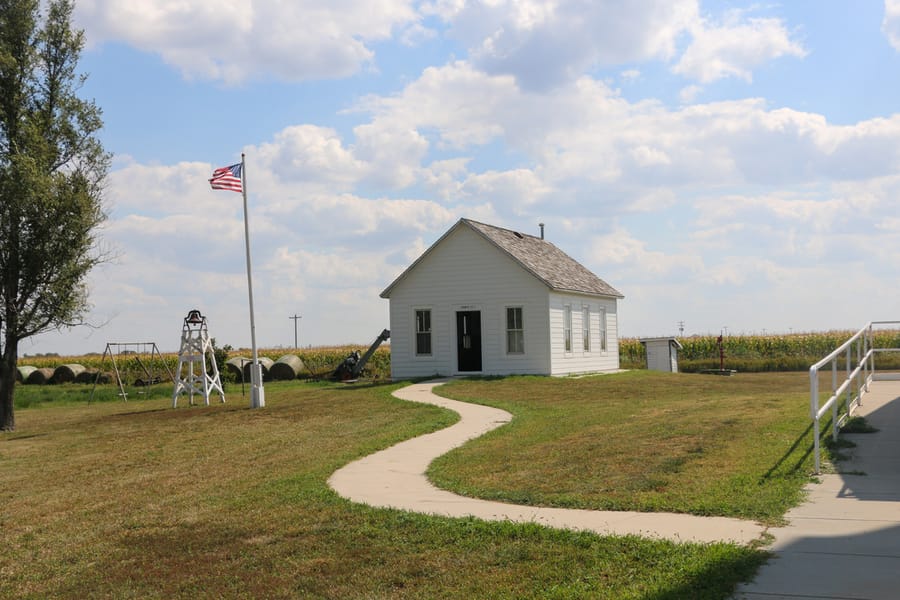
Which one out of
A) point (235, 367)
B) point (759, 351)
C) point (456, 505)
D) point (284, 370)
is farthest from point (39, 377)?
point (456, 505)

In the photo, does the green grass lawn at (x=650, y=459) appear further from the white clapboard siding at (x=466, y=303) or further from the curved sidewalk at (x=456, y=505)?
the white clapboard siding at (x=466, y=303)

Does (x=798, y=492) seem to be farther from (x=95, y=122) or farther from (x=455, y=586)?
(x=95, y=122)

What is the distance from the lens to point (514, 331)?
2938 centimetres

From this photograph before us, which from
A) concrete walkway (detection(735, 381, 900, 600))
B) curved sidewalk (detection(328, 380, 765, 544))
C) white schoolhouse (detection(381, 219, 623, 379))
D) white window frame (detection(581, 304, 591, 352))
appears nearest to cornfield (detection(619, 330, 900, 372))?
white window frame (detection(581, 304, 591, 352))

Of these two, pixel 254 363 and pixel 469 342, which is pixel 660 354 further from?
pixel 254 363

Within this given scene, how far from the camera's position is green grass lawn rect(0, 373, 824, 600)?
6406 mm

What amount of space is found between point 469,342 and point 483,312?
124cm

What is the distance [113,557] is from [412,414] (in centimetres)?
1124

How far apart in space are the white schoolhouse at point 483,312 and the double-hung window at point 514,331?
34mm

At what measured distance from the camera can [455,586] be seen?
627 cm

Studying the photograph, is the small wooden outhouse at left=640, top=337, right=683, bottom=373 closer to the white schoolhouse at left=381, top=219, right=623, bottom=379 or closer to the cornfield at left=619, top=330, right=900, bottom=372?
the cornfield at left=619, top=330, right=900, bottom=372

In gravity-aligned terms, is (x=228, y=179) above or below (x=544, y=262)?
above

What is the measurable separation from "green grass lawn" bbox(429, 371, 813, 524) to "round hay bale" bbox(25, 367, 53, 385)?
120 feet

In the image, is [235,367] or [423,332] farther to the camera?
[235,367]
